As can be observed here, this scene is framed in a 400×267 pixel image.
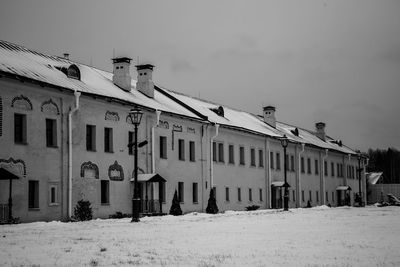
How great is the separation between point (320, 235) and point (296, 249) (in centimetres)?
376

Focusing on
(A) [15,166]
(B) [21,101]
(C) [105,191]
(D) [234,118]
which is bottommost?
(C) [105,191]

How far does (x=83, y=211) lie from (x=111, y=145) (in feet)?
16.9

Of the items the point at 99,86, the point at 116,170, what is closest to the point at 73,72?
the point at 99,86

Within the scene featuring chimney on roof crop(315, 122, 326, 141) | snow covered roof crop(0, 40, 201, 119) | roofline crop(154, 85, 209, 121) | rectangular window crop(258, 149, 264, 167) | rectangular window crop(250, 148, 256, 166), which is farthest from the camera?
chimney on roof crop(315, 122, 326, 141)

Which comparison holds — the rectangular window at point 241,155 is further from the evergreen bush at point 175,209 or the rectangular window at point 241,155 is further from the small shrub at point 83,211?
the small shrub at point 83,211

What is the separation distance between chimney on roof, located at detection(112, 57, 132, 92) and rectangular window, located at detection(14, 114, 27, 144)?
10637mm

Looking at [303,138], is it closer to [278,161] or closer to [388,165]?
[278,161]

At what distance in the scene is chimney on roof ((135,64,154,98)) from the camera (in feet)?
132

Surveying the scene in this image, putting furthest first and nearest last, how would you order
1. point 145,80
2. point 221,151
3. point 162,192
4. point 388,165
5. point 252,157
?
point 388,165 < point 252,157 < point 221,151 < point 145,80 < point 162,192

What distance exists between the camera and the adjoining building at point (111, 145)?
2717 cm

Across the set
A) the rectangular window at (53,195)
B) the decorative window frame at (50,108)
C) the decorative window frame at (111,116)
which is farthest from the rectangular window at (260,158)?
the rectangular window at (53,195)

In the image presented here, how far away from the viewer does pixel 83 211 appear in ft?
95.5

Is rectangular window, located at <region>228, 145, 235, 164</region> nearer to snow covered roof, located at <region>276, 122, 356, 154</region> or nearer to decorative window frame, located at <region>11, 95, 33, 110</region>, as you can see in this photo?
snow covered roof, located at <region>276, 122, 356, 154</region>

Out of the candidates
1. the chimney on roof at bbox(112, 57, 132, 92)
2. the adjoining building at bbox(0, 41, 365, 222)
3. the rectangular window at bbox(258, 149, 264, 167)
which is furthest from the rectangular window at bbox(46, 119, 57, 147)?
the rectangular window at bbox(258, 149, 264, 167)
